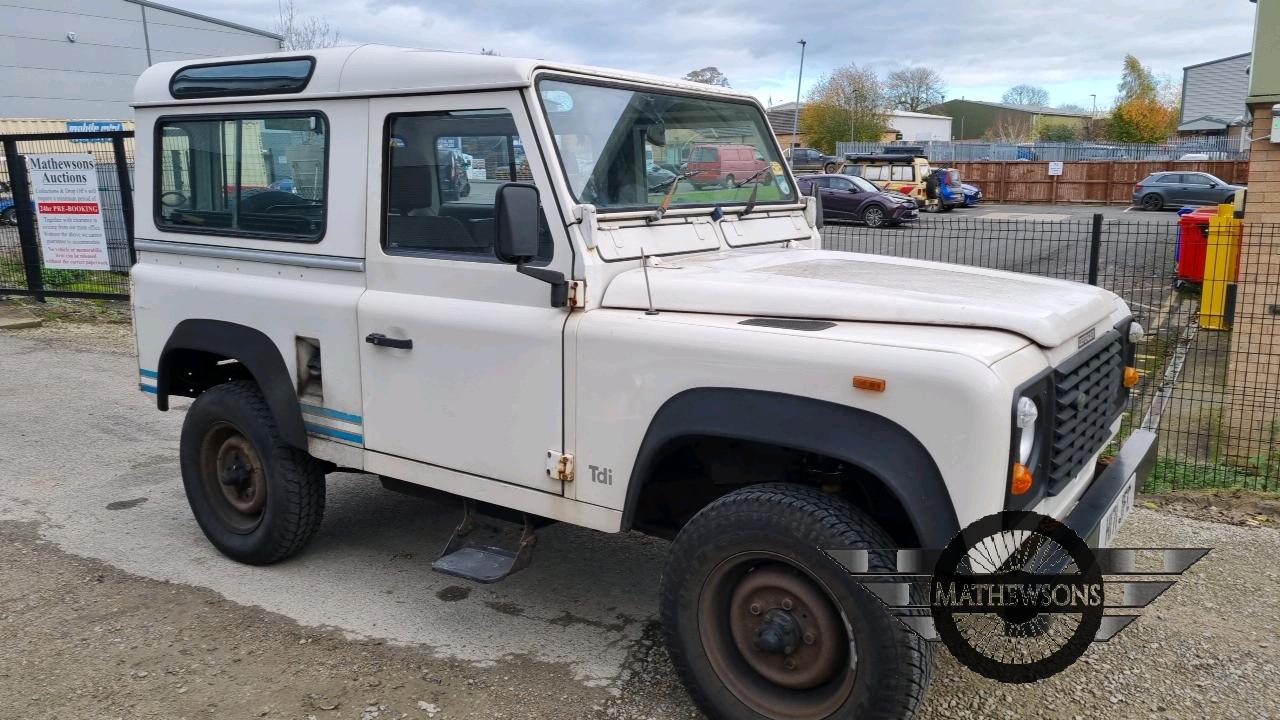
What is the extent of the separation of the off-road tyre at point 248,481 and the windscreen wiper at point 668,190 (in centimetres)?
197

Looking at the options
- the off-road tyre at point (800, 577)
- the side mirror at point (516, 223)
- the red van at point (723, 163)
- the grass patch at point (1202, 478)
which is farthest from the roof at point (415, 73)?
the grass patch at point (1202, 478)

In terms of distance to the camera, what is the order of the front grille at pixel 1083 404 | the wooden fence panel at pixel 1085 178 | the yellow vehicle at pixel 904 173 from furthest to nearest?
1. the wooden fence panel at pixel 1085 178
2. the yellow vehicle at pixel 904 173
3. the front grille at pixel 1083 404

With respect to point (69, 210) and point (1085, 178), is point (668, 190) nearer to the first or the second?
point (69, 210)

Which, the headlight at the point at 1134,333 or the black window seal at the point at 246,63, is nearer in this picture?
the headlight at the point at 1134,333

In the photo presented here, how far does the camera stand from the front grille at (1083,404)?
3.03 metres

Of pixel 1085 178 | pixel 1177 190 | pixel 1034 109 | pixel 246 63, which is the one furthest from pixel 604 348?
pixel 1034 109

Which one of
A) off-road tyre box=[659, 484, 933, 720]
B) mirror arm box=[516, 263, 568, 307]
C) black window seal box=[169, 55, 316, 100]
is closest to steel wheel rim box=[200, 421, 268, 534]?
black window seal box=[169, 55, 316, 100]

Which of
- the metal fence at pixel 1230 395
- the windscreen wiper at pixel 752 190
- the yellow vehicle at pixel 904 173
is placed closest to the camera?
the windscreen wiper at pixel 752 190

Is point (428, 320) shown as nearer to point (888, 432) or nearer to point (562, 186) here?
point (562, 186)

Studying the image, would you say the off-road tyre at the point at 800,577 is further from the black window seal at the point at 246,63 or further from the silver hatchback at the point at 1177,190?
the silver hatchback at the point at 1177,190

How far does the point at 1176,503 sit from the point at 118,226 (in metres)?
11.0

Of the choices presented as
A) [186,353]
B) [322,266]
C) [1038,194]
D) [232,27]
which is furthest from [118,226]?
[1038,194]

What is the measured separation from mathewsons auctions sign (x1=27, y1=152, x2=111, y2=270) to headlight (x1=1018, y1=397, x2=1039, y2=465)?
11.1 m

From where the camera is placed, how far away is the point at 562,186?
3.54 m
